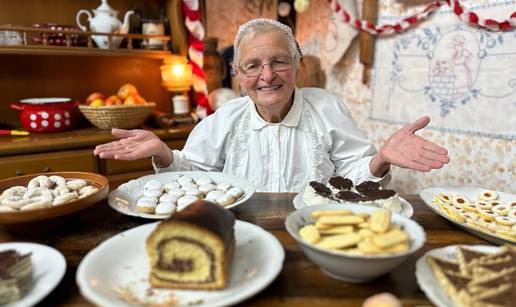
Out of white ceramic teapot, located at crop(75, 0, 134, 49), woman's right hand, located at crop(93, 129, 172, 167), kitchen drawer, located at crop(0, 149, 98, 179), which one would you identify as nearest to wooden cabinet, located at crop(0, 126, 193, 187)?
kitchen drawer, located at crop(0, 149, 98, 179)

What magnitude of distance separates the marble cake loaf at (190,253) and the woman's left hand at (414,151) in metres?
0.76

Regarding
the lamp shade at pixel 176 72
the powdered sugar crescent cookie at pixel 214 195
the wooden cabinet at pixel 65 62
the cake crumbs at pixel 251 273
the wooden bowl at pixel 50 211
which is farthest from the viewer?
the lamp shade at pixel 176 72

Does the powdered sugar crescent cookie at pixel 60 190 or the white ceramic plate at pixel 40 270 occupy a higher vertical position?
the powdered sugar crescent cookie at pixel 60 190

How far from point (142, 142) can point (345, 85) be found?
222cm

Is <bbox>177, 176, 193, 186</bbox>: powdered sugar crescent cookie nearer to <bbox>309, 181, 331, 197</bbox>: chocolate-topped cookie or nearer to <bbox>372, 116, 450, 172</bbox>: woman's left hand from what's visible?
<bbox>309, 181, 331, 197</bbox>: chocolate-topped cookie

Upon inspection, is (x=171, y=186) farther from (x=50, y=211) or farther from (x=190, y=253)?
(x=190, y=253)

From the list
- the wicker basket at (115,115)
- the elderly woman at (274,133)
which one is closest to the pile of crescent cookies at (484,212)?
the elderly woman at (274,133)

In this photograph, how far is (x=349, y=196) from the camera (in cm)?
104

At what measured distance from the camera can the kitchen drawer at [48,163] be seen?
2.07 meters

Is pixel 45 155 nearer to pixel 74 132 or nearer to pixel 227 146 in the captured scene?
pixel 74 132

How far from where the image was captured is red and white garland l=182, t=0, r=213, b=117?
9.45 feet

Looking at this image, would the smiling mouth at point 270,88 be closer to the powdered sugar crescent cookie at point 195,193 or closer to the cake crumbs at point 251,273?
the powdered sugar crescent cookie at point 195,193

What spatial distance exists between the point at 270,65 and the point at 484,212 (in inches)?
38.2

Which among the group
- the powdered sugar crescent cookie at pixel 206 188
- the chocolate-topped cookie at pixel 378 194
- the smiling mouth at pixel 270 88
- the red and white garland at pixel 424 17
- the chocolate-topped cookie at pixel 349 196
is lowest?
the powdered sugar crescent cookie at pixel 206 188
